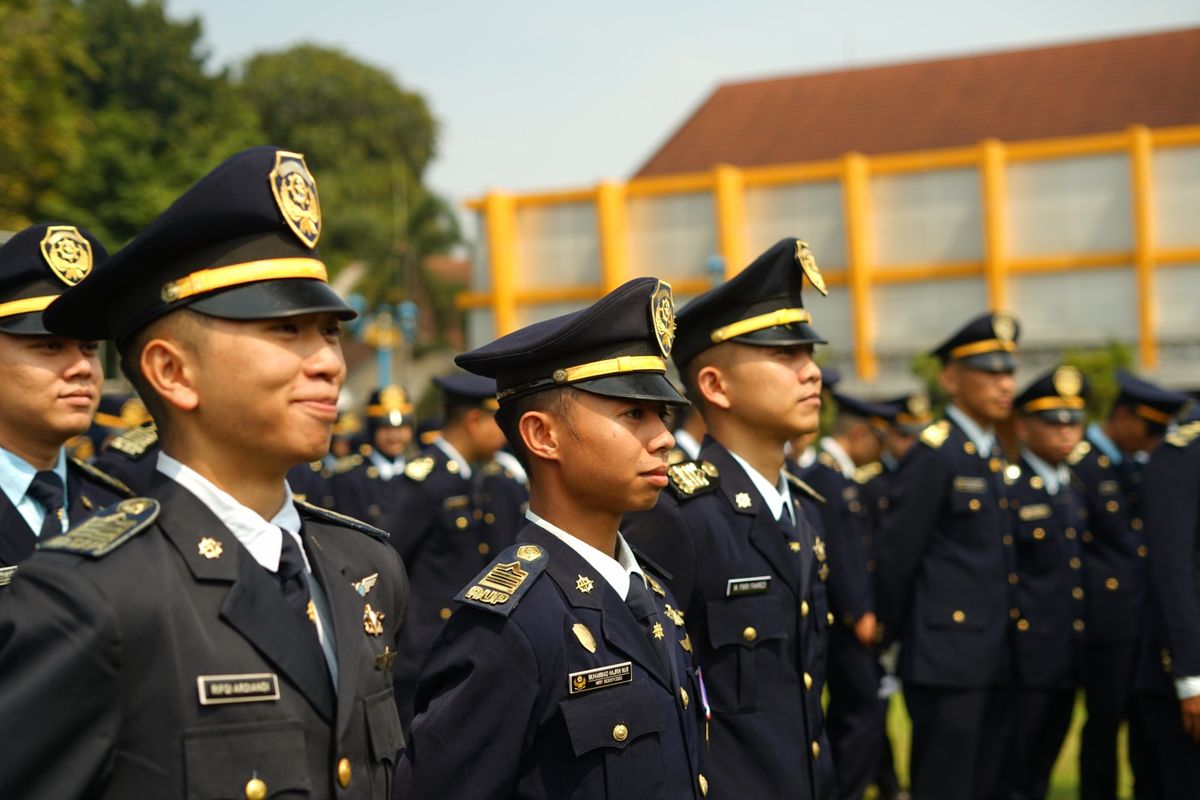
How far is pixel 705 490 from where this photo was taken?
15.4 ft

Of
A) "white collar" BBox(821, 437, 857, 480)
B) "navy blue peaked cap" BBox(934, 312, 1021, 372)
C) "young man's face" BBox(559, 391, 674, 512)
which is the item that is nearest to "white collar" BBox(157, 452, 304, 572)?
"young man's face" BBox(559, 391, 674, 512)

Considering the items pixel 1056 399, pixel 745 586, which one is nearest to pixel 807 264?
pixel 745 586

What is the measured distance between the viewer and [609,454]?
3.40 m

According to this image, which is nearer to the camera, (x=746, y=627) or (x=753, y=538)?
(x=746, y=627)

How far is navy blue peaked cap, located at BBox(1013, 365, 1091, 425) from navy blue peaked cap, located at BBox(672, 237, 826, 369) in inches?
142

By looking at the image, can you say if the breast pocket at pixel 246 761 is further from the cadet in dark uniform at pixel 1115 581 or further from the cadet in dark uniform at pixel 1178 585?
the cadet in dark uniform at pixel 1115 581

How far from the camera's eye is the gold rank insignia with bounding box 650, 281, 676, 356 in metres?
3.54

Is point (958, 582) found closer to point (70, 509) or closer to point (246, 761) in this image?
point (70, 509)

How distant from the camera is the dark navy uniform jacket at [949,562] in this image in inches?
283

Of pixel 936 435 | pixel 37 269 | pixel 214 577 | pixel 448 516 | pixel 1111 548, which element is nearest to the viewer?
pixel 214 577

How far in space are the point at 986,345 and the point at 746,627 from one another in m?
3.59

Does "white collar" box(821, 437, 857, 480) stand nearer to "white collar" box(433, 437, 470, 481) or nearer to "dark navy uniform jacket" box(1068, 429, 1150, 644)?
"dark navy uniform jacket" box(1068, 429, 1150, 644)

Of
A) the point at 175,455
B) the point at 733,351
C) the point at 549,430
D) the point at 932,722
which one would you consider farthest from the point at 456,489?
the point at 175,455

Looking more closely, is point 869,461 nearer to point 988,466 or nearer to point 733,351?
point 988,466
